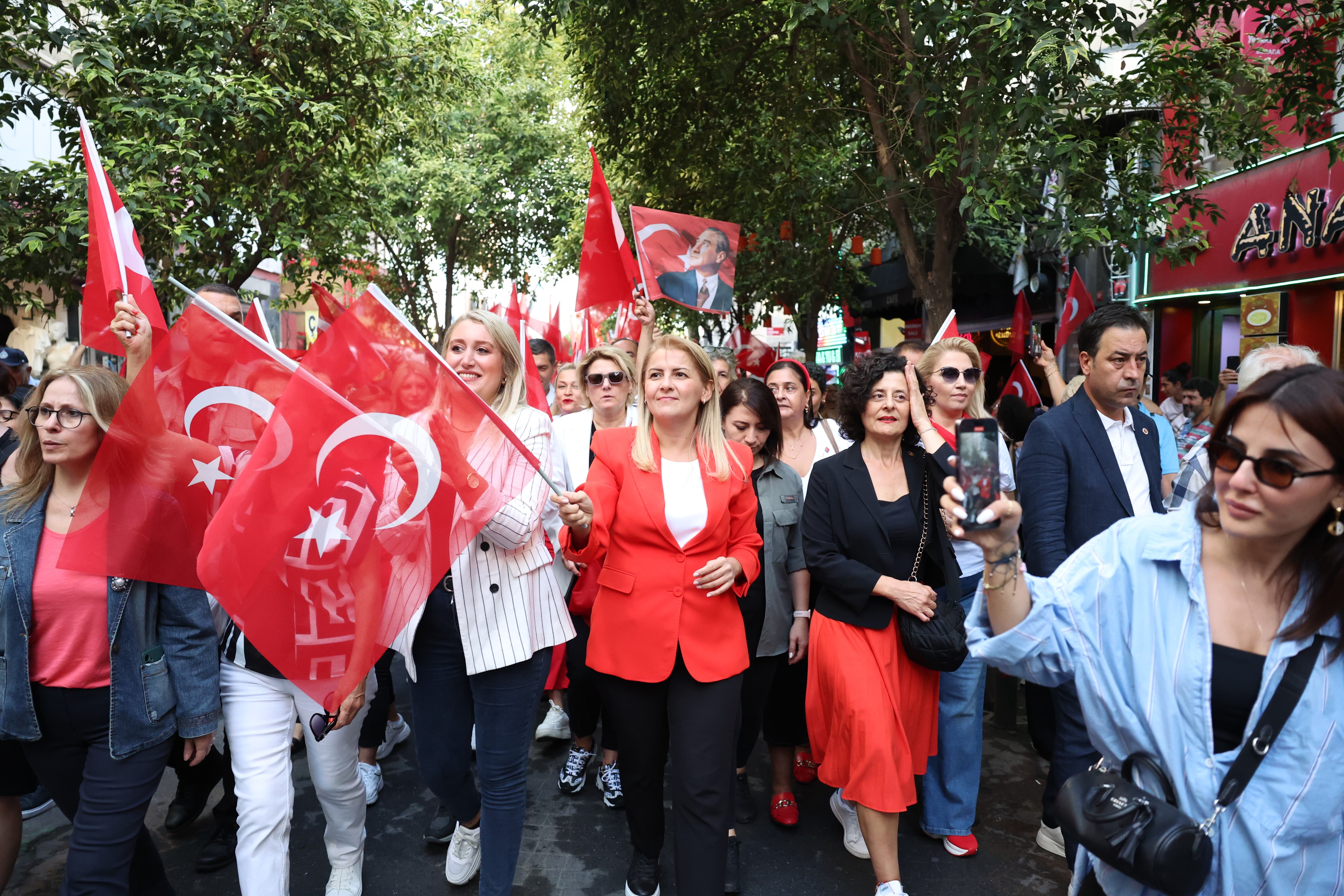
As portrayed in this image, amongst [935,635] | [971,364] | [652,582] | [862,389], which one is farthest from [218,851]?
[971,364]

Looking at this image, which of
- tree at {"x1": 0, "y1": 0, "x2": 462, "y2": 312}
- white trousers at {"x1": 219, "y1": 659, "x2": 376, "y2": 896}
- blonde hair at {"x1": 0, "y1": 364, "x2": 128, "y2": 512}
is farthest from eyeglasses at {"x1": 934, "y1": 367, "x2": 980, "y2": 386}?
tree at {"x1": 0, "y1": 0, "x2": 462, "y2": 312}

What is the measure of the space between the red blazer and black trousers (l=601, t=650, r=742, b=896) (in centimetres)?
8

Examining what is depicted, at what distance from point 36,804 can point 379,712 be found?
169 centimetres

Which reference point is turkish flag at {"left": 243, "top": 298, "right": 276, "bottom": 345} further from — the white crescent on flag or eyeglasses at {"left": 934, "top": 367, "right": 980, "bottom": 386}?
eyeglasses at {"left": 934, "top": 367, "right": 980, "bottom": 386}

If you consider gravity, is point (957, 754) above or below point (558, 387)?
below

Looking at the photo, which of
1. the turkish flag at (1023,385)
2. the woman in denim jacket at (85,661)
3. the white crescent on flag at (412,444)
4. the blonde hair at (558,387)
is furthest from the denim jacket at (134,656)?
the turkish flag at (1023,385)

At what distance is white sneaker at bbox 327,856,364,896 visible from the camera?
3381mm

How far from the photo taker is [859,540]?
11.8ft

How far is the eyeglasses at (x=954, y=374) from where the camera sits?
4.26m

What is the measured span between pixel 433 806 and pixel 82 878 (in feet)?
6.11

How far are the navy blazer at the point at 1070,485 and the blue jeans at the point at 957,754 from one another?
44 cm

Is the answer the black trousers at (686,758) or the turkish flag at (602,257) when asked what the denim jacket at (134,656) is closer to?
the black trousers at (686,758)

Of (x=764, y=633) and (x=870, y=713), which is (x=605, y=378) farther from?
(x=870, y=713)

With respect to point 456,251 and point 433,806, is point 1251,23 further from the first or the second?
point 456,251
